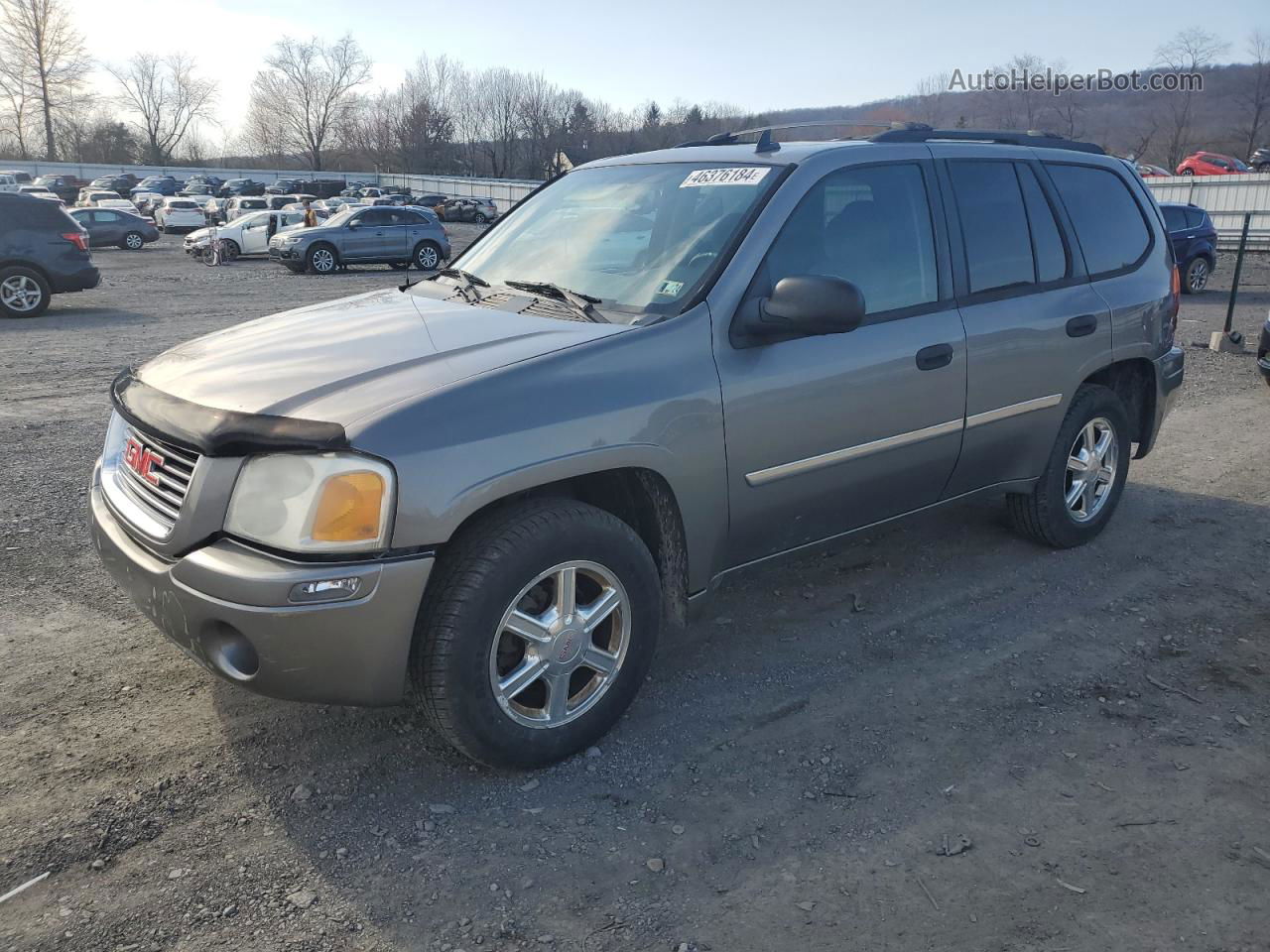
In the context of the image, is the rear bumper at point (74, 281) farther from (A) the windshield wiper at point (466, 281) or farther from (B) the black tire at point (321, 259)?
(A) the windshield wiper at point (466, 281)

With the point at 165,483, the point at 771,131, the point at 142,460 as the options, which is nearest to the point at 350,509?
the point at 165,483

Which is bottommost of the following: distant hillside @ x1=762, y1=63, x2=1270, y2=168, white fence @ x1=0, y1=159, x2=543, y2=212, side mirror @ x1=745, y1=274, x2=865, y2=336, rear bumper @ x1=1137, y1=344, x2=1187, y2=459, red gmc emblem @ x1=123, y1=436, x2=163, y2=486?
rear bumper @ x1=1137, y1=344, x2=1187, y2=459

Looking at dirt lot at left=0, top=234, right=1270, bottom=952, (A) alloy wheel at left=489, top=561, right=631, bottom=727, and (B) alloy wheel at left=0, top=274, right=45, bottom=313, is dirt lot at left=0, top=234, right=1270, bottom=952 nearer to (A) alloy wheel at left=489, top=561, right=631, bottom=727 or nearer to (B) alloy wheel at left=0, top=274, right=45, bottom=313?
(A) alloy wheel at left=489, top=561, right=631, bottom=727

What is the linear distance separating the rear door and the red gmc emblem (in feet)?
10.1

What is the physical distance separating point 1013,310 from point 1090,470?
1202 millimetres

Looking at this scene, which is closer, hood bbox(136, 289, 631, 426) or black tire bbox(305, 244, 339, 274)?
hood bbox(136, 289, 631, 426)

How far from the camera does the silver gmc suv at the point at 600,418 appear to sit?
108 inches

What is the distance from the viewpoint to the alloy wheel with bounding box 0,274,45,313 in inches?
568

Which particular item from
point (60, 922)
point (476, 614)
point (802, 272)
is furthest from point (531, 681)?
point (802, 272)

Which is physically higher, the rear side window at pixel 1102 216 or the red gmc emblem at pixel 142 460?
the rear side window at pixel 1102 216

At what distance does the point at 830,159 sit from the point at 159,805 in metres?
3.19

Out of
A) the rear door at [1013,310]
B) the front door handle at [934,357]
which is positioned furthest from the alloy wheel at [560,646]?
the rear door at [1013,310]

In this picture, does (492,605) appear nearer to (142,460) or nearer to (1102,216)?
(142,460)

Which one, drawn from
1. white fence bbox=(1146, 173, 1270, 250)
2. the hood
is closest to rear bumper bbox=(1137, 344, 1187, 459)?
the hood
